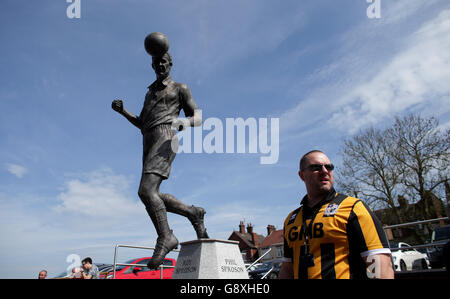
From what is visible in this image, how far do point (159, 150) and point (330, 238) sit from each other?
2.45 meters

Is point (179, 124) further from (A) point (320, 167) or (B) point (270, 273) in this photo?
(B) point (270, 273)

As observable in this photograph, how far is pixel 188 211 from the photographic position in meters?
3.84

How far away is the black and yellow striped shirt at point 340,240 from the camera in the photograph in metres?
1.93

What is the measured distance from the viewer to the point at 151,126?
13.1 feet

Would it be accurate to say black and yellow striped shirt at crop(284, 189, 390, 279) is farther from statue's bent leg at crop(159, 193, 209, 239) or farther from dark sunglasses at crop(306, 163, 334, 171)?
statue's bent leg at crop(159, 193, 209, 239)

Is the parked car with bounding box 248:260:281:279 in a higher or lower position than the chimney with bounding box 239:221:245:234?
lower

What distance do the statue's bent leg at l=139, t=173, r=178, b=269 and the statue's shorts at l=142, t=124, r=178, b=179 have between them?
170 mm

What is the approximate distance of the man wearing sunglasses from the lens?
1916 mm

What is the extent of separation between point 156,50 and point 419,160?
27.0 metres

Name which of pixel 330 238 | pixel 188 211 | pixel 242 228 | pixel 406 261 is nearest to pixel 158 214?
pixel 188 211

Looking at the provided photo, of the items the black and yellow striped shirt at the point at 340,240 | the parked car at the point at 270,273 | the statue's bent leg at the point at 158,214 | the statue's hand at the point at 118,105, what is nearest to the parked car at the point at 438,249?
the black and yellow striped shirt at the point at 340,240

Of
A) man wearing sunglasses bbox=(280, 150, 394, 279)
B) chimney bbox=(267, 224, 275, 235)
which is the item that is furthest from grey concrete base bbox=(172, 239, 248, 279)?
chimney bbox=(267, 224, 275, 235)

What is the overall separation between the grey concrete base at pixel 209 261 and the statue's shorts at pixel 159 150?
0.97m

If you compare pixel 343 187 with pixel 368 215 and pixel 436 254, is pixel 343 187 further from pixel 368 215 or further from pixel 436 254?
pixel 368 215
